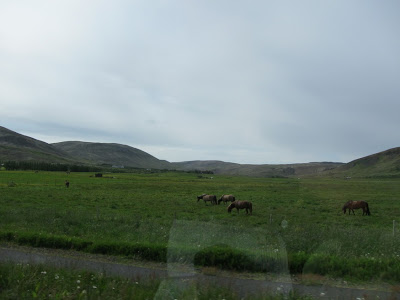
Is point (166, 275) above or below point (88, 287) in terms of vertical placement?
below

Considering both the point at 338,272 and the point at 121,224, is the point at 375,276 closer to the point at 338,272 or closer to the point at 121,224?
the point at 338,272

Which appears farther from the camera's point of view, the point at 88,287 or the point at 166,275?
the point at 166,275

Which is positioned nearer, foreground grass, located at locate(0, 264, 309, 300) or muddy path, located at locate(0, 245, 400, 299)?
foreground grass, located at locate(0, 264, 309, 300)

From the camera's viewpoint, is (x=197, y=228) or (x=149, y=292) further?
(x=197, y=228)

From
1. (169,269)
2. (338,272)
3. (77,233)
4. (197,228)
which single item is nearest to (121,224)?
(77,233)

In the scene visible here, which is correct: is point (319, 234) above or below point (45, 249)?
above

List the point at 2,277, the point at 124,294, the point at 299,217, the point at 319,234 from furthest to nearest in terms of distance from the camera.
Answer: the point at 299,217
the point at 319,234
the point at 2,277
the point at 124,294

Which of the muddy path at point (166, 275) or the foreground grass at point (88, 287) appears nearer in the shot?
the foreground grass at point (88, 287)

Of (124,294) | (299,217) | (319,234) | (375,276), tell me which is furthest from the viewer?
(299,217)

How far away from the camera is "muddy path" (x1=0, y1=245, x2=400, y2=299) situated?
8.18 m

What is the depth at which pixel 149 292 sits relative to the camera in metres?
7.45

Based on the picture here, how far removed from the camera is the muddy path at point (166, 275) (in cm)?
818

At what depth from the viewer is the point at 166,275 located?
31.8 ft

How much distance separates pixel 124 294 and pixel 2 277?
3.12 m
